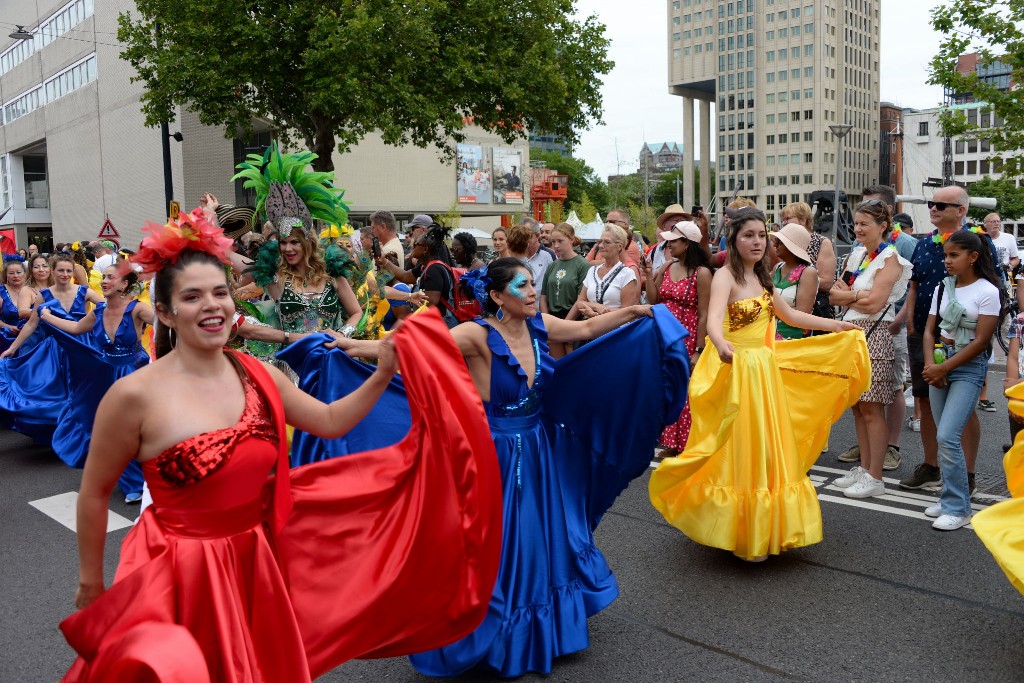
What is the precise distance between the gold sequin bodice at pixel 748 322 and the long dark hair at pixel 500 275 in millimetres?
1909

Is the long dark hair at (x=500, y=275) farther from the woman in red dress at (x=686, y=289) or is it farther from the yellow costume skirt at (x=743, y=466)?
the woman in red dress at (x=686, y=289)

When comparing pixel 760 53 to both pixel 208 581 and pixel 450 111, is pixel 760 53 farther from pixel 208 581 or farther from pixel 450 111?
pixel 208 581

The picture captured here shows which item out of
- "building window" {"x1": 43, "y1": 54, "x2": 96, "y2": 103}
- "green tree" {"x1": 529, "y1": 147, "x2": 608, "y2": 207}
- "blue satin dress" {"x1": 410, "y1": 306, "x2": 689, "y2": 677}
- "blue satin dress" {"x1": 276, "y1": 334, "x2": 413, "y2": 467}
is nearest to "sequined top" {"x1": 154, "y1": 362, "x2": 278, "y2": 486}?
"blue satin dress" {"x1": 410, "y1": 306, "x2": 689, "y2": 677}

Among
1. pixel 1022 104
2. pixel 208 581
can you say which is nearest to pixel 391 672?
pixel 208 581

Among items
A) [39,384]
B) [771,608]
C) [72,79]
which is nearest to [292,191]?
[771,608]

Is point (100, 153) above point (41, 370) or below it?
above

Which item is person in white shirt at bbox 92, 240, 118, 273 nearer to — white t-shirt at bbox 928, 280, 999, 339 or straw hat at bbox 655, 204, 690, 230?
straw hat at bbox 655, 204, 690, 230

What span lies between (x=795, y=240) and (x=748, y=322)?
1.68m

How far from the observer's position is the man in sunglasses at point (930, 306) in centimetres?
610

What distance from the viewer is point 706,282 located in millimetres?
7000

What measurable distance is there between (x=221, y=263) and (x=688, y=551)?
3.56 m

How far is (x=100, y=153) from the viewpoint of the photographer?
41.7 meters

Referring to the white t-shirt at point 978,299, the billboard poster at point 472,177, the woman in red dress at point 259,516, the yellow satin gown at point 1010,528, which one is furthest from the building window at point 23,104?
the yellow satin gown at point 1010,528

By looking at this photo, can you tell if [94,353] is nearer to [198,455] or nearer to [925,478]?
[198,455]
